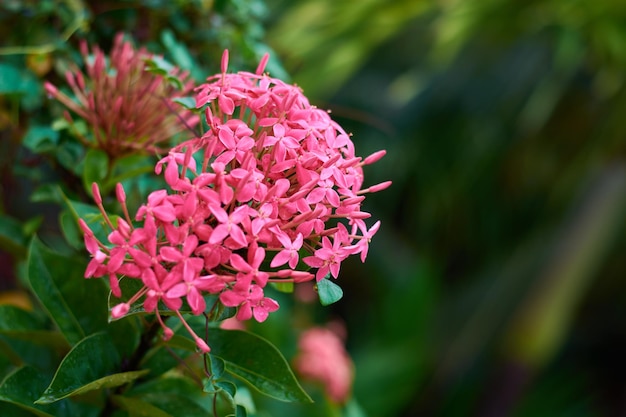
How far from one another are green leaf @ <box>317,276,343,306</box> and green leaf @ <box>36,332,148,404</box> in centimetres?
12

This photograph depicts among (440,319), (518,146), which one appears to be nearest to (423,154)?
(518,146)

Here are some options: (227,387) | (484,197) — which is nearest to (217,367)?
(227,387)

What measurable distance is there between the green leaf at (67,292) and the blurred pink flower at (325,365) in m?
0.37

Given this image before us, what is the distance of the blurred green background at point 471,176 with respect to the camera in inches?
51.3

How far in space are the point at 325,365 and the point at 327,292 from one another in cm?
43

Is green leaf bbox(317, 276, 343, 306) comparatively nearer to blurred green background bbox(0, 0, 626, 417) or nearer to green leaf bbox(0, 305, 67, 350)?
green leaf bbox(0, 305, 67, 350)

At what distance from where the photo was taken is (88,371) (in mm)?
385

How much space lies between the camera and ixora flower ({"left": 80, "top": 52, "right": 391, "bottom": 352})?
1.07 feet

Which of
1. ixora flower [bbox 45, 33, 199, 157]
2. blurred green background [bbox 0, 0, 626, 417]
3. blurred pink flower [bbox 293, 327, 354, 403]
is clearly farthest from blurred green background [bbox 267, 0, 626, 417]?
ixora flower [bbox 45, 33, 199, 157]

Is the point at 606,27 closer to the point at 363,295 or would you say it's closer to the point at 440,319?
the point at 440,319

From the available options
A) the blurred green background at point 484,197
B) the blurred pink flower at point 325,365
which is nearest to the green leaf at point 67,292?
the blurred pink flower at point 325,365

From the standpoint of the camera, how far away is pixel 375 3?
5.07 feet

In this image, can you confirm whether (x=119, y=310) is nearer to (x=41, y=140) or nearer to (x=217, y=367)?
(x=217, y=367)

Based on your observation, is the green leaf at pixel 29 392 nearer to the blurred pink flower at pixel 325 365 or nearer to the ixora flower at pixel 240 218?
the ixora flower at pixel 240 218
